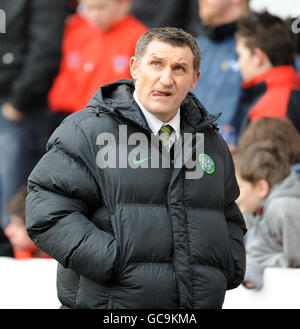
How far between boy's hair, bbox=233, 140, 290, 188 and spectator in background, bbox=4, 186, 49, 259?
6.33ft

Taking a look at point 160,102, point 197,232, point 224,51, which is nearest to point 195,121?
point 160,102

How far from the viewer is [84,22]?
262 inches

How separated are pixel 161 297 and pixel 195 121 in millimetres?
745

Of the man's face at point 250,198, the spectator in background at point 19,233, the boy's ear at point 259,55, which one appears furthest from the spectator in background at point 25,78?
the man's face at point 250,198

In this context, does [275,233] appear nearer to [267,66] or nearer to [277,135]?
[277,135]

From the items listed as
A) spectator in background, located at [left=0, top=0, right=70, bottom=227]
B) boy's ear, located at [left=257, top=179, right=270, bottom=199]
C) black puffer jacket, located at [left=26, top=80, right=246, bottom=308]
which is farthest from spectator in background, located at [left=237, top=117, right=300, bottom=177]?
black puffer jacket, located at [left=26, top=80, right=246, bottom=308]

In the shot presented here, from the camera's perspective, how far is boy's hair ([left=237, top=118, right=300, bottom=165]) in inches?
208

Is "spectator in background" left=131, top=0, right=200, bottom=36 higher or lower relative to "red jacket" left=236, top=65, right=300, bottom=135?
higher

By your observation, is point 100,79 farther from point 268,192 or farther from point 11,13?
point 268,192

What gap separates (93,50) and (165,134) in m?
3.92

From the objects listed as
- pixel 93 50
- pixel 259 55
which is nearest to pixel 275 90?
pixel 259 55

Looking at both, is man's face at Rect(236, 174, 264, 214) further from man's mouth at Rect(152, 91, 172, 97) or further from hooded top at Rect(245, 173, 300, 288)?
man's mouth at Rect(152, 91, 172, 97)

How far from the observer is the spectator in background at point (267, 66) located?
19.3ft

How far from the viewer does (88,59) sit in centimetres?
658
